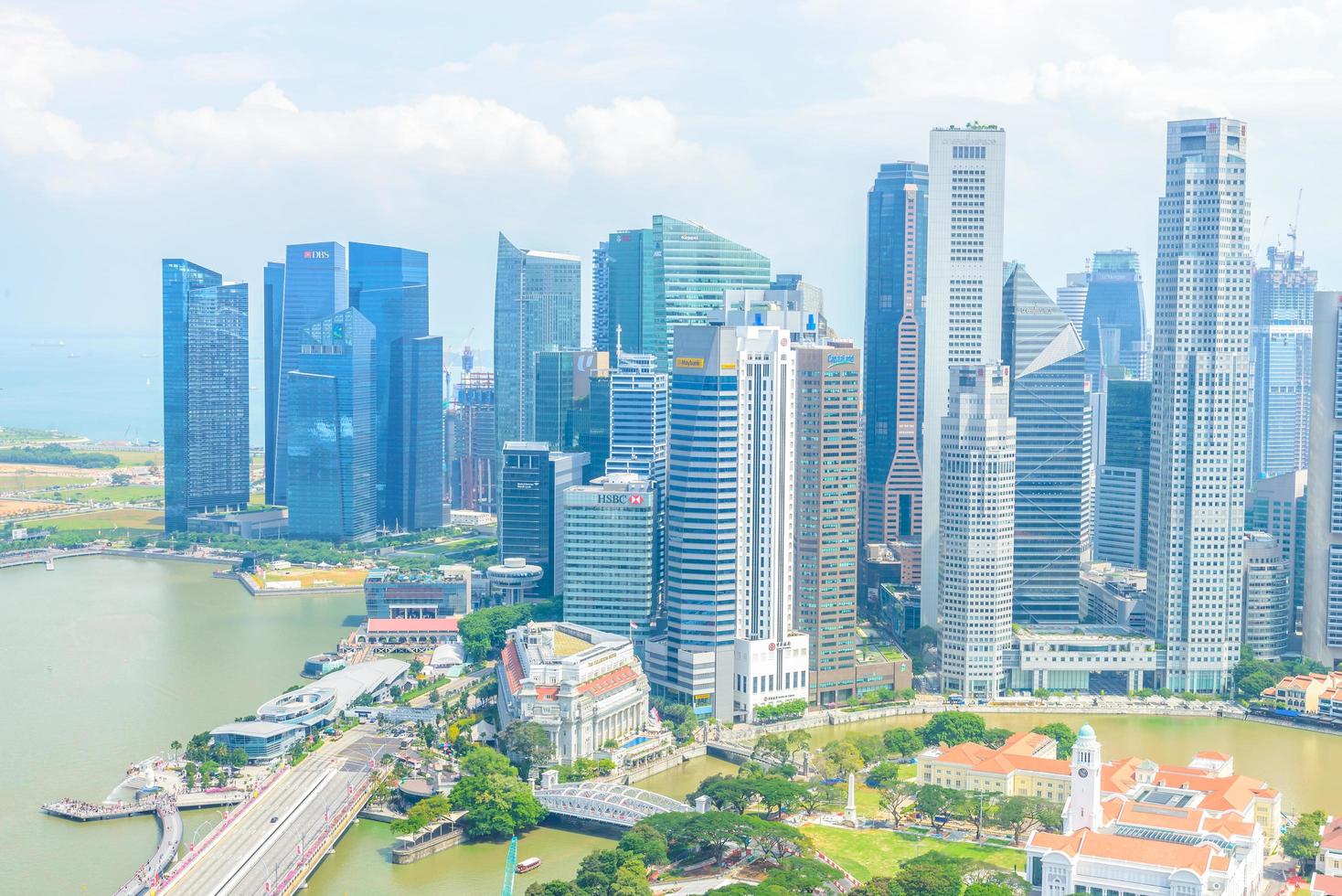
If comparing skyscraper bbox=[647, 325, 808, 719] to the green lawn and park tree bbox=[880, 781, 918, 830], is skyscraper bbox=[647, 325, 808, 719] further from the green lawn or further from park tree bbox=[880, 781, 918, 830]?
the green lawn

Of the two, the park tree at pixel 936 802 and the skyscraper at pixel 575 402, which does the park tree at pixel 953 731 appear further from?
the skyscraper at pixel 575 402

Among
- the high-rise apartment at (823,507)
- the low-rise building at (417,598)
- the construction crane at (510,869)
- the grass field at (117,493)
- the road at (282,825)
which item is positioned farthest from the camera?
the grass field at (117,493)

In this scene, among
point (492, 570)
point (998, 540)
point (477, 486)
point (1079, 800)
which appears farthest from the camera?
point (477, 486)

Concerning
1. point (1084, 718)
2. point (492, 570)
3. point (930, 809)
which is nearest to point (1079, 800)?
point (930, 809)

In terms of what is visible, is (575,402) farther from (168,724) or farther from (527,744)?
(527,744)

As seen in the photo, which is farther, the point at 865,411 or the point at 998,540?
the point at 865,411

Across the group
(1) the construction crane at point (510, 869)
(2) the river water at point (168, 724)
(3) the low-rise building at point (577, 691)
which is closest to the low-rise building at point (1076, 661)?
(2) the river water at point (168, 724)

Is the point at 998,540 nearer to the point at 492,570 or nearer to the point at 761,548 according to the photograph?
the point at 761,548
